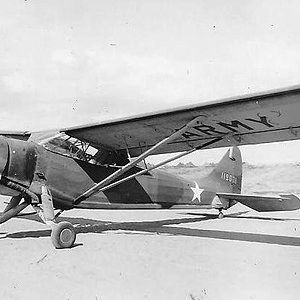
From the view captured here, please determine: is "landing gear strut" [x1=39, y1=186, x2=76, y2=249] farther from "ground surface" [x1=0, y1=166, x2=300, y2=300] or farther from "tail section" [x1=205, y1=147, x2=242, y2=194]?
"tail section" [x1=205, y1=147, x2=242, y2=194]

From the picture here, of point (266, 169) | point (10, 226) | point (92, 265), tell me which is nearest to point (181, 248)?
point (92, 265)

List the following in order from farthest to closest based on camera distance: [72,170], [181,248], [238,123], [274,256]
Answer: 1. [72,170]
2. [238,123]
3. [181,248]
4. [274,256]

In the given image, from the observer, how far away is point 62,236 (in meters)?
6.64

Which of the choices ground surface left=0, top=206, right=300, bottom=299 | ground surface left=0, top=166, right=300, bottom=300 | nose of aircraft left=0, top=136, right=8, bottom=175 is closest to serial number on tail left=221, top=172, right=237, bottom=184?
ground surface left=0, top=166, right=300, bottom=300

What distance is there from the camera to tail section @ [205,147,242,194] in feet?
43.5

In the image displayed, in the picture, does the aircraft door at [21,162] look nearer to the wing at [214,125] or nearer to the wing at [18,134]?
the wing at [214,125]

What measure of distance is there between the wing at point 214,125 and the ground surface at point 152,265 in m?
2.00

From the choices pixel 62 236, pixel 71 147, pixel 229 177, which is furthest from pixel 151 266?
pixel 229 177

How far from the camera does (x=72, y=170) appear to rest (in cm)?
820

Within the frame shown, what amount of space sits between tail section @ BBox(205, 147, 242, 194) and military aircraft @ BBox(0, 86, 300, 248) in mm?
3221

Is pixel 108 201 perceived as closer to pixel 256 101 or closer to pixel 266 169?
pixel 256 101

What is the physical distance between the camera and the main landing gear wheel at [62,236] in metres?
6.57

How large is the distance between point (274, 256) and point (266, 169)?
65336 millimetres

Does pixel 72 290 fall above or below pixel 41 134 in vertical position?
below
